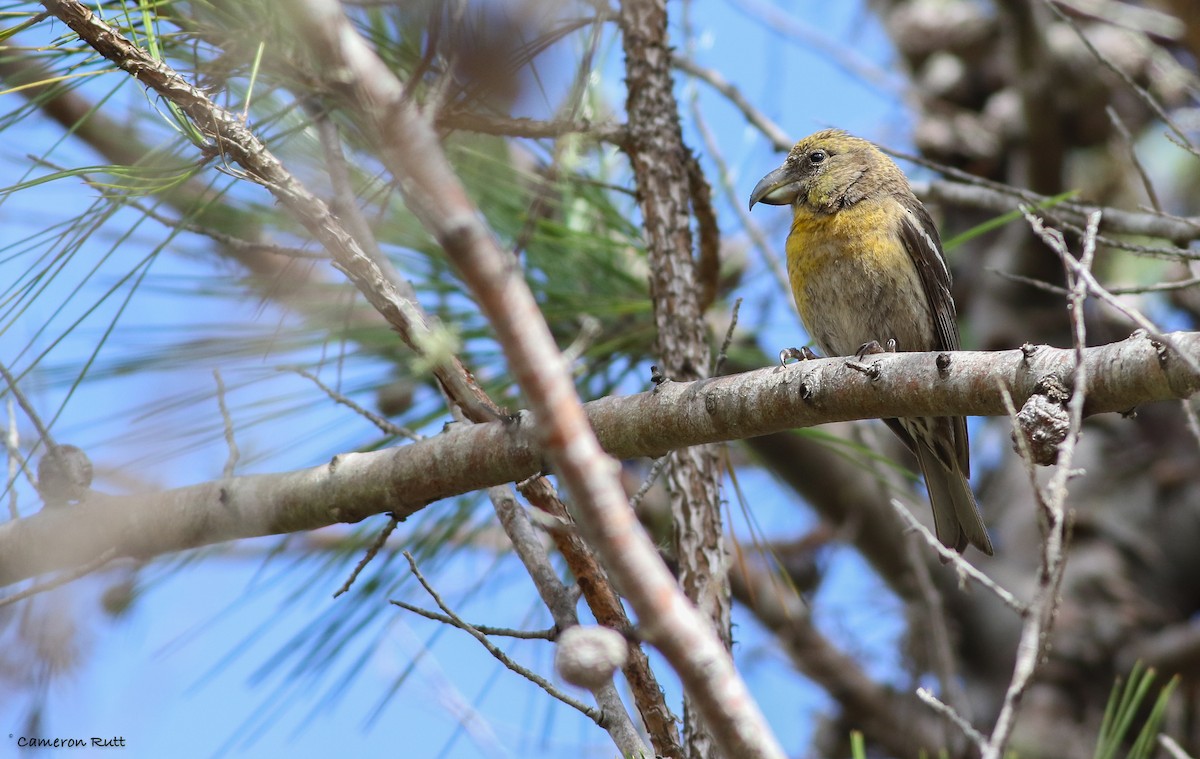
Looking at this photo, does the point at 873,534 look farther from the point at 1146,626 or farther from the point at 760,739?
the point at 760,739

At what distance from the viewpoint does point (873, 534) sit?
5.15m

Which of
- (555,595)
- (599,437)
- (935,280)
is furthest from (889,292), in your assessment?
(555,595)

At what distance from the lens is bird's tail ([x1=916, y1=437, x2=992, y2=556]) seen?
3740 millimetres

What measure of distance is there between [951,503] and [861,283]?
0.86 metres

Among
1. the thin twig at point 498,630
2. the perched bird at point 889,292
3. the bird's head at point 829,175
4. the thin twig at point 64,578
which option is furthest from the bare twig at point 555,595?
the bird's head at point 829,175

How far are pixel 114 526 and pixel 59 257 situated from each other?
0.68m

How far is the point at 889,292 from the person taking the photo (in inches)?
149

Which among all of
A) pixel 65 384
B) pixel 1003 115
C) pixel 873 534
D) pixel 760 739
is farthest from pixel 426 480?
pixel 1003 115

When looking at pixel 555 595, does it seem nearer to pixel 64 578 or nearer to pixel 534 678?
pixel 534 678

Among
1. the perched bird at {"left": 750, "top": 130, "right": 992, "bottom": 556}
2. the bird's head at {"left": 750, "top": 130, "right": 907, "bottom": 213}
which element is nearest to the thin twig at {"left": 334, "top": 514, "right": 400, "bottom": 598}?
the perched bird at {"left": 750, "top": 130, "right": 992, "bottom": 556}

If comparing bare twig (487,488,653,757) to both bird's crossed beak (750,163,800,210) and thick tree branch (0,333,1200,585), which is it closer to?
thick tree branch (0,333,1200,585)

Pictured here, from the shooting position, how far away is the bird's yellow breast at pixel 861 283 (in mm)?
3785

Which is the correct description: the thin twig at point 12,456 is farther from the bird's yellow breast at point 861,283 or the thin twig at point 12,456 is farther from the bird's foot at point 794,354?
the bird's yellow breast at point 861,283

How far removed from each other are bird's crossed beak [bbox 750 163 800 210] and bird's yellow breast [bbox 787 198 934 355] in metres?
0.29
